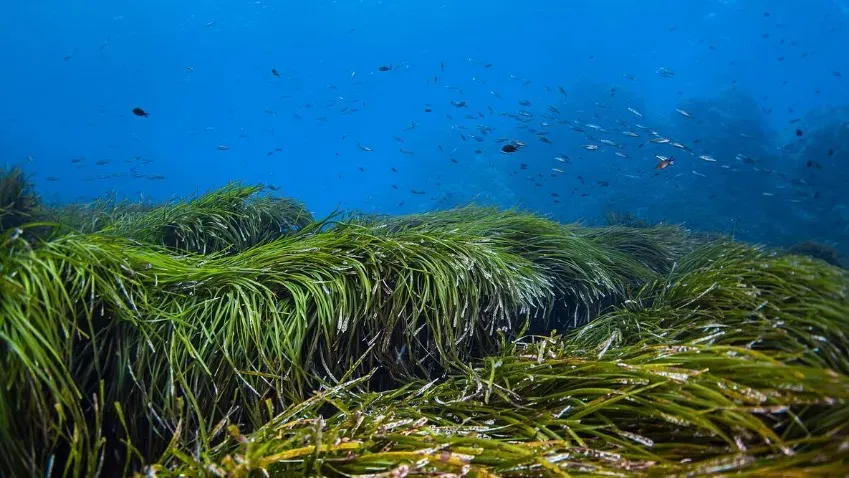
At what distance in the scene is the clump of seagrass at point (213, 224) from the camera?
3842 millimetres

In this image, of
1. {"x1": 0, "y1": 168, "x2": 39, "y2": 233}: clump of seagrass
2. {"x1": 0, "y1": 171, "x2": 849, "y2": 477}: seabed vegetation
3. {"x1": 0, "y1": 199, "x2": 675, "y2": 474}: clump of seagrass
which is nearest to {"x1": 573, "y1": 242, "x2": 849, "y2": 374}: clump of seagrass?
{"x1": 0, "y1": 171, "x2": 849, "y2": 477}: seabed vegetation

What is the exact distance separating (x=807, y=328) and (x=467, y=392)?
1291 mm

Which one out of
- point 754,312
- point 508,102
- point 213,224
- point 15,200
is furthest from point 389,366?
point 508,102

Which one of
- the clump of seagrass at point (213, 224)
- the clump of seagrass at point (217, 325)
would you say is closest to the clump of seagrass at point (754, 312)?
the clump of seagrass at point (217, 325)

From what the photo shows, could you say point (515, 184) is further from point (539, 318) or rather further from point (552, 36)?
point (552, 36)

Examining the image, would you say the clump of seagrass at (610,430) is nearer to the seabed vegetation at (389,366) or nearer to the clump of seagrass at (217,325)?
the seabed vegetation at (389,366)

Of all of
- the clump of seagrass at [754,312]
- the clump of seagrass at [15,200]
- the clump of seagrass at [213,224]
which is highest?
the clump of seagrass at [15,200]

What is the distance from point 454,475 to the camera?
1130mm

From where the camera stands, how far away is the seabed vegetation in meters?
1.20

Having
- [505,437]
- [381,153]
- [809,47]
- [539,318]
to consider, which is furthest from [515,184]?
[381,153]

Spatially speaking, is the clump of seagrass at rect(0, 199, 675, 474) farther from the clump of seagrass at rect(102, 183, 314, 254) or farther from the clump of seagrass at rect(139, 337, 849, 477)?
the clump of seagrass at rect(102, 183, 314, 254)

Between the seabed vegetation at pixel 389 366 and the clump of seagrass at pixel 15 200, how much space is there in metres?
0.02

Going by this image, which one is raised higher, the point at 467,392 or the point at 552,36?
the point at 552,36

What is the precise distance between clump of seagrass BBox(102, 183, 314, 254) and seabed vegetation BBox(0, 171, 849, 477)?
3.17 ft
